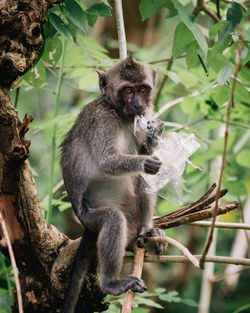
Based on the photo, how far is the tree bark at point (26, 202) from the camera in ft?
12.7

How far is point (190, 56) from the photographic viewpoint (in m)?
4.56

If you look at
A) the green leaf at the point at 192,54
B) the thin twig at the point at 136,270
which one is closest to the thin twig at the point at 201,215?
the thin twig at the point at 136,270

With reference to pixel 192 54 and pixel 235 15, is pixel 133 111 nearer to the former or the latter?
pixel 192 54

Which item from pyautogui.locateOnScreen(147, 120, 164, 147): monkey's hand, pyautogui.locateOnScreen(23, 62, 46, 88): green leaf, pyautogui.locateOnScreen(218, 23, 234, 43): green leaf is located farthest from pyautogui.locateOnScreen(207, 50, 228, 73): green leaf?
pyautogui.locateOnScreen(23, 62, 46, 88): green leaf

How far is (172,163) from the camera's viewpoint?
15.3ft

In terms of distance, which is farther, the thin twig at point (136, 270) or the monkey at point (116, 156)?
the monkey at point (116, 156)

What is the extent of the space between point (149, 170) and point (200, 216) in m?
0.83

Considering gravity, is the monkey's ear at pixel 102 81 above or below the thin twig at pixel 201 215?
above

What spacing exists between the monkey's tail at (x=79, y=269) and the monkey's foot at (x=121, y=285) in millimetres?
231

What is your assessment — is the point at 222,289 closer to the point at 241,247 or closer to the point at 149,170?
the point at 241,247

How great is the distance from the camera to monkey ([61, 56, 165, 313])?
4.89 m

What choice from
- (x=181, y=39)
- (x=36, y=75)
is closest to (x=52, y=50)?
(x=36, y=75)

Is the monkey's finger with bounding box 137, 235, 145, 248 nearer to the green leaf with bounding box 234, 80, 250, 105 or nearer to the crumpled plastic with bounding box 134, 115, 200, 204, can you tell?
the crumpled plastic with bounding box 134, 115, 200, 204

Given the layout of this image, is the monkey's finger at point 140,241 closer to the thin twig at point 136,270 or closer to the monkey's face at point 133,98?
the thin twig at point 136,270
